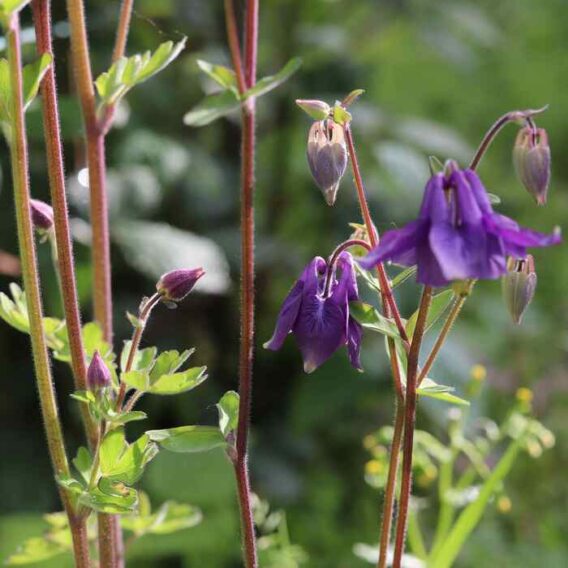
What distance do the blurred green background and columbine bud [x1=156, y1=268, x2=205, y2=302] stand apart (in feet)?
2.31

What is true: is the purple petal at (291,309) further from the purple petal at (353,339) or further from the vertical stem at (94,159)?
the vertical stem at (94,159)

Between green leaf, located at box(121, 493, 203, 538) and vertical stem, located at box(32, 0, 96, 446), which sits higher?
vertical stem, located at box(32, 0, 96, 446)

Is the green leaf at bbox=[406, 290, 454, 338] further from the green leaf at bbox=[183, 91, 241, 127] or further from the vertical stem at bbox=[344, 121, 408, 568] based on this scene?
the green leaf at bbox=[183, 91, 241, 127]

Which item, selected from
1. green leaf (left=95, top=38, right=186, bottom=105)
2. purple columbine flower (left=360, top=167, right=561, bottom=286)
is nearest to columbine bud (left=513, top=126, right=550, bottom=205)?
purple columbine flower (left=360, top=167, right=561, bottom=286)

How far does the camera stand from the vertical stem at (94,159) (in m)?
0.78

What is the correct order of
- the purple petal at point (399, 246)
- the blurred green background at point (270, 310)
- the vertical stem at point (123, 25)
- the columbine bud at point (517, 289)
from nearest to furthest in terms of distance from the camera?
1. the purple petal at point (399, 246)
2. the columbine bud at point (517, 289)
3. the vertical stem at point (123, 25)
4. the blurred green background at point (270, 310)

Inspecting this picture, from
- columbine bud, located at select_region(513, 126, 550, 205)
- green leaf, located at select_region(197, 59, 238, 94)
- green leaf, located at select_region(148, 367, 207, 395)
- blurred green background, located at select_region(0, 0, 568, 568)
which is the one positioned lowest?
blurred green background, located at select_region(0, 0, 568, 568)

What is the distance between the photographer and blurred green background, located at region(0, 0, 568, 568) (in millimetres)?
1689

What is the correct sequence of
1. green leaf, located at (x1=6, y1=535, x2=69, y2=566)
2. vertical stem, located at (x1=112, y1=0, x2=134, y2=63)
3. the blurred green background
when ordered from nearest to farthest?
1. vertical stem, located at (x1=112, y1=0, x2=134, y2=63)
2. green leaf, located at (x1=6, y1=535, x2=69, y2=566)
3. the blurred green background

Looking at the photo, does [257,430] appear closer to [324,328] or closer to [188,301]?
[188,301]

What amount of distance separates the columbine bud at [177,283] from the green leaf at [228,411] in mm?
85

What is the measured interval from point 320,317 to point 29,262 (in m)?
0.21

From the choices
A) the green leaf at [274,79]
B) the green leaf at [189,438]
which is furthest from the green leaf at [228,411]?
the green leaf at [274,79]

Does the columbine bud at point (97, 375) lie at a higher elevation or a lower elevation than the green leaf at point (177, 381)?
higher
